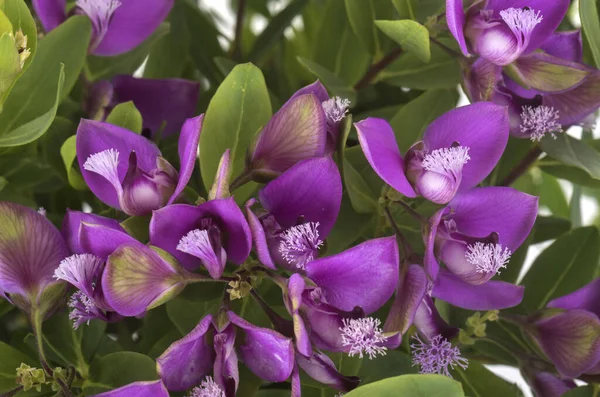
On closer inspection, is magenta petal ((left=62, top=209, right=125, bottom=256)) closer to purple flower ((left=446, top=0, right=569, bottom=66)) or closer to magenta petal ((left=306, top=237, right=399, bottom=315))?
magenta petal ((left=306, top=237, right=399, bottom=315))

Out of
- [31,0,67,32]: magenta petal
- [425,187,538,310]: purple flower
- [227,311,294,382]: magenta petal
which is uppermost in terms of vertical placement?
[31,0,67,32]: magenta petal

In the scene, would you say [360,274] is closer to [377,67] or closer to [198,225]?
[198,225]

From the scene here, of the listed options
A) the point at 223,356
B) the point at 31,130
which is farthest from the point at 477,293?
the point at 31,130

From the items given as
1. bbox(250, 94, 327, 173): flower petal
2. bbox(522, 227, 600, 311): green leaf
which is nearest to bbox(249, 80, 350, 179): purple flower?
bbox(250, 94, 327, 173): flower petal

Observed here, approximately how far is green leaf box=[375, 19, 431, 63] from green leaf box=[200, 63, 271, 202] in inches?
3.0

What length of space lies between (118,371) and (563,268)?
0.98ft

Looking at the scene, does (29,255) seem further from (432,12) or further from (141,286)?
(432,12)

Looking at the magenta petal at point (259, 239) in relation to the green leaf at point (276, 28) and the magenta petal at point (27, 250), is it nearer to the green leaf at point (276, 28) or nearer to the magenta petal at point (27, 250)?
the magenta petal at point (27, 250)

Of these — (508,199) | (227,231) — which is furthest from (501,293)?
(227,231)

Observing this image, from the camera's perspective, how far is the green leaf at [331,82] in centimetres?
54

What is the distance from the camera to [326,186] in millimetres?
410

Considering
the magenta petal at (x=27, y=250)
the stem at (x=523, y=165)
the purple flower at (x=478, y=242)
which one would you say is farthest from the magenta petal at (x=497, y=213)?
the magenta petal at (x=27, y=250)

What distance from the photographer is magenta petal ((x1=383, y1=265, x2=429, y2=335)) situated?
402 millimetres

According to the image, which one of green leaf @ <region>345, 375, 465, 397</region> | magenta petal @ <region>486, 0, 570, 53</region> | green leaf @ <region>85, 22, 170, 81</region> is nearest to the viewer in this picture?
green leaf @ <region>345, 375, 465, 397</region>
